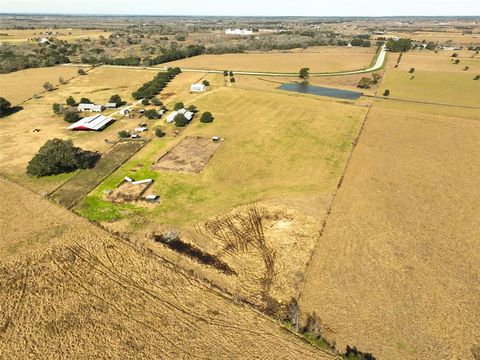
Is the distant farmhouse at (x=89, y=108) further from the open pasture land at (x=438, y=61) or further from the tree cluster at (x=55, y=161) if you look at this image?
the open pasture land at (x=438, y=61)

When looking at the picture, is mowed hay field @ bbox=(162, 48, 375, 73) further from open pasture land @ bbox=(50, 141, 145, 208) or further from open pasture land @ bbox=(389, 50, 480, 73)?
open pasture land @ bbox=(50, 141, 145, 208)

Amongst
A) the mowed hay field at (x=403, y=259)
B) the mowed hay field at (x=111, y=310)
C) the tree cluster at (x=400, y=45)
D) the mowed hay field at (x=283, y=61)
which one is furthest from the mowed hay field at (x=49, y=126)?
the tree cluster at (x=400, y=45)

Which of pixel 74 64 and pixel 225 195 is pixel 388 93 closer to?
pixel 225 195

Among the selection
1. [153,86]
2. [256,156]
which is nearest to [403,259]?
[256,156]

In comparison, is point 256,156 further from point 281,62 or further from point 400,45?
point 400,45

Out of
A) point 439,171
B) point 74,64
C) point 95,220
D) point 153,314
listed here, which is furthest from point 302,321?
point 74,64
